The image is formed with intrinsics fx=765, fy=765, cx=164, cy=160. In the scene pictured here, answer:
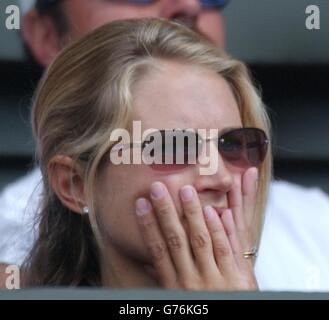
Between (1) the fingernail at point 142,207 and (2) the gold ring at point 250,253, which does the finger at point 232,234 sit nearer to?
(2) the gold ring at point 250,253

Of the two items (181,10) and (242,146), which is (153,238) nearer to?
(242,146)

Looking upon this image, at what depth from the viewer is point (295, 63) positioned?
2523 millimetres

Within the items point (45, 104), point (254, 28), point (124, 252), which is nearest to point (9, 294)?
point (124, 252)

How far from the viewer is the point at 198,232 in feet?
7.38

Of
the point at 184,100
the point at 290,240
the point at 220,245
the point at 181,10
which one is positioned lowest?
the point at 290,240

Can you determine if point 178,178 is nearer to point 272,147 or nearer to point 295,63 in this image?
point 272,147

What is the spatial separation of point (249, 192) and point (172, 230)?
0.94ft

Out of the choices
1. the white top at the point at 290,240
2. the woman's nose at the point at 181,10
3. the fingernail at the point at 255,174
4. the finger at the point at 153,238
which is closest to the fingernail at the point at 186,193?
the finger at the point at 153,238

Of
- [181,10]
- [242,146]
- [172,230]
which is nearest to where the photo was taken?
[172,230]

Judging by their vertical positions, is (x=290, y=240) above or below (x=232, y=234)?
below

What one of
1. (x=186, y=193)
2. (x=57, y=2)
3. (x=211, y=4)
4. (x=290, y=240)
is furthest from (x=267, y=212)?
(x=57, y=2)

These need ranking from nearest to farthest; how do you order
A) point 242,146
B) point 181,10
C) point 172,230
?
1. point 172,230
2. point 242,146
3. point 181,10

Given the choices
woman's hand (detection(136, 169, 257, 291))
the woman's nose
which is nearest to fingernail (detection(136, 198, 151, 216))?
woman's hand (detection(136, 169, 257, 291))

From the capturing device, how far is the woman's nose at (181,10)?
2.44 metres
